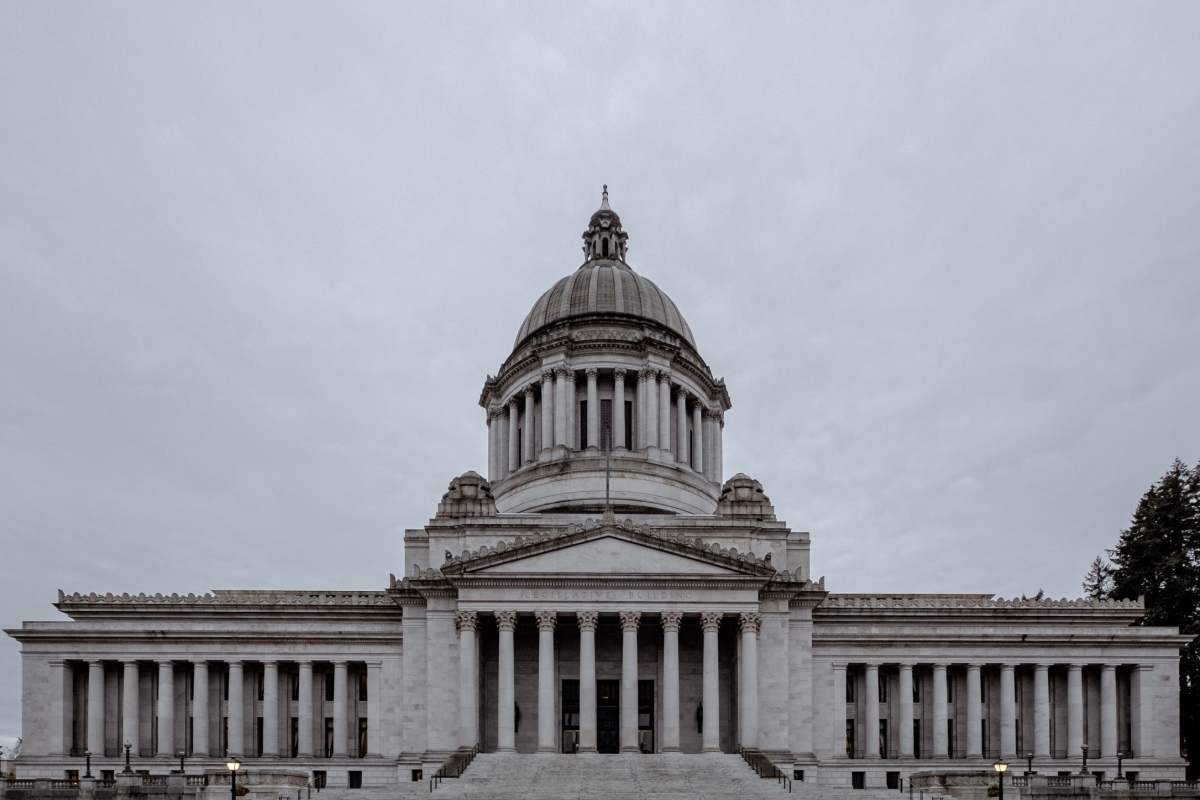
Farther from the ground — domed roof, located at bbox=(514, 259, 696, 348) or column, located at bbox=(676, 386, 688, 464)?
domed roof, located at bbox=(514, 259, 696, 348)

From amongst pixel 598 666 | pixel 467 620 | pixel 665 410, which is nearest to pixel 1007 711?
pixel 598 666

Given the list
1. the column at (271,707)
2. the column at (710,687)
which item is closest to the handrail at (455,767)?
the column at (710,687)

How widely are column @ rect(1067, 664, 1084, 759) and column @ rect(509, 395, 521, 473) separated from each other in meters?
38.1

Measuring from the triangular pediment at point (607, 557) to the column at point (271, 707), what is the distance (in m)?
13.8

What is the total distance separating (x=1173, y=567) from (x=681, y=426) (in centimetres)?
3448

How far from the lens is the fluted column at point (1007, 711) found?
63.1m

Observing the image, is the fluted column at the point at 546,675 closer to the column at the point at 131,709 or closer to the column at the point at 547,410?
the column at the point at 547,410

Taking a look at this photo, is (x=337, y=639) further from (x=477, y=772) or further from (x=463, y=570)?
(x=477, y=772)

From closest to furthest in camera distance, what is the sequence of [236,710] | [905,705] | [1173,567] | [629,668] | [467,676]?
[629,668] → [467,676] → [236,710] → [905,705] → [1173,567]

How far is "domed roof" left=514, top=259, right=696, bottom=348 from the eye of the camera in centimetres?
7738

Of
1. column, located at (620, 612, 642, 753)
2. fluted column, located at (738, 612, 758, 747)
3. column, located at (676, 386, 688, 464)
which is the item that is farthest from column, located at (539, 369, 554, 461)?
fluted column, located at (738, 612, 758, 747)

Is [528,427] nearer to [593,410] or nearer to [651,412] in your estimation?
[593,410]

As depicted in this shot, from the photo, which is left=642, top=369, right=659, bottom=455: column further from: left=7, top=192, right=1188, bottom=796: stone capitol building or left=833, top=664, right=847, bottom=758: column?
left=833, top=664, right=847, bottom=758: column

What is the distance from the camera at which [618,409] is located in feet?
243
